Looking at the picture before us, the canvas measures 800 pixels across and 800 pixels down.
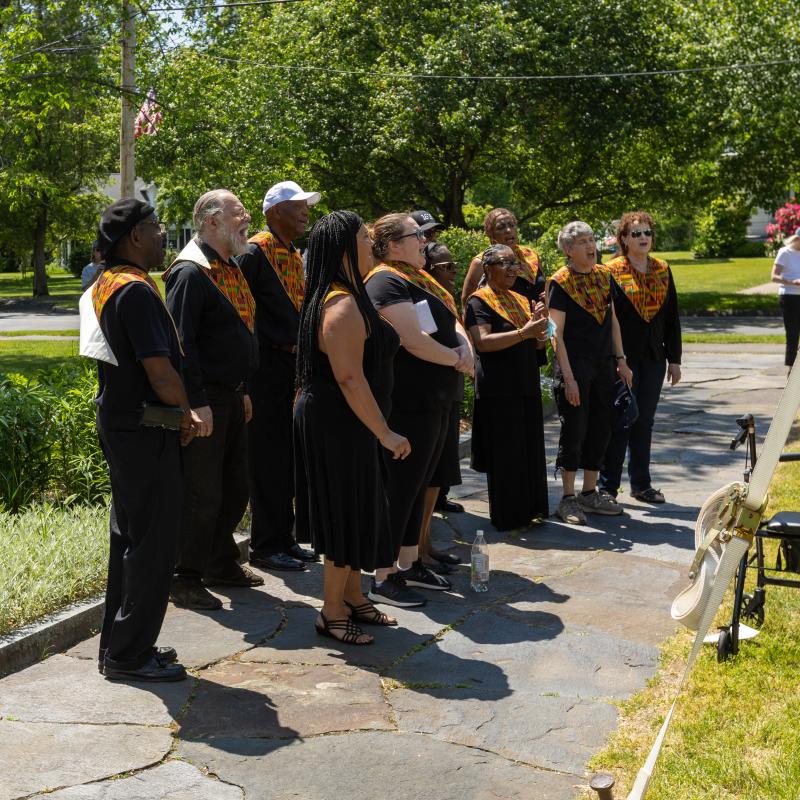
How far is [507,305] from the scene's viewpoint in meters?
7.10

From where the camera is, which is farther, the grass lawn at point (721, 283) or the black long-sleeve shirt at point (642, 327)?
the grass lawn at point (721, 283)

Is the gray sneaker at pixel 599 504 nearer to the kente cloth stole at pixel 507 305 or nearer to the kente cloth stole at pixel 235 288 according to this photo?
the kente cloth stole at pixel 507 305

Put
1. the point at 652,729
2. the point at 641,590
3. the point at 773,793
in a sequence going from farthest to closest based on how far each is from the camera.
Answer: the point at 641,590 < the point at 652,729 < the point at 773,793

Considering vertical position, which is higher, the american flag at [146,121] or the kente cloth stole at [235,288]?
the american flag at [146,121]

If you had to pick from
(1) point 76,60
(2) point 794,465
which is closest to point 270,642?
(2) point 794,465

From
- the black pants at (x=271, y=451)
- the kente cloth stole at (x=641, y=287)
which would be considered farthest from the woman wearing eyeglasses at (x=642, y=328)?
the black pants at (x=271, y=451)

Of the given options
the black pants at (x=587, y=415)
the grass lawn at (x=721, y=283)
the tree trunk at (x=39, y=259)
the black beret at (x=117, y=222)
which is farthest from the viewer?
the tree trunk at (x=39, y=259)

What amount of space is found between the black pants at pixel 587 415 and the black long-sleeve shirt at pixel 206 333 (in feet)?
8.45

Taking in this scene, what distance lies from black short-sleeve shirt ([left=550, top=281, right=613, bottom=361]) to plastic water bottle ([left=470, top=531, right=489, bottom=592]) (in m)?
1.95

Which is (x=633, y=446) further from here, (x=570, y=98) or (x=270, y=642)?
(x=570, y=98)

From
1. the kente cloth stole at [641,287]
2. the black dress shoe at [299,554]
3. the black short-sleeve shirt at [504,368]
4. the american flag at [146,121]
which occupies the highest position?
the american flag at [146,121]

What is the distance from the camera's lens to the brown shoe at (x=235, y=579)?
616cm

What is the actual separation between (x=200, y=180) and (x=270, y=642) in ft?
54.2

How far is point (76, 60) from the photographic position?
592 inches
